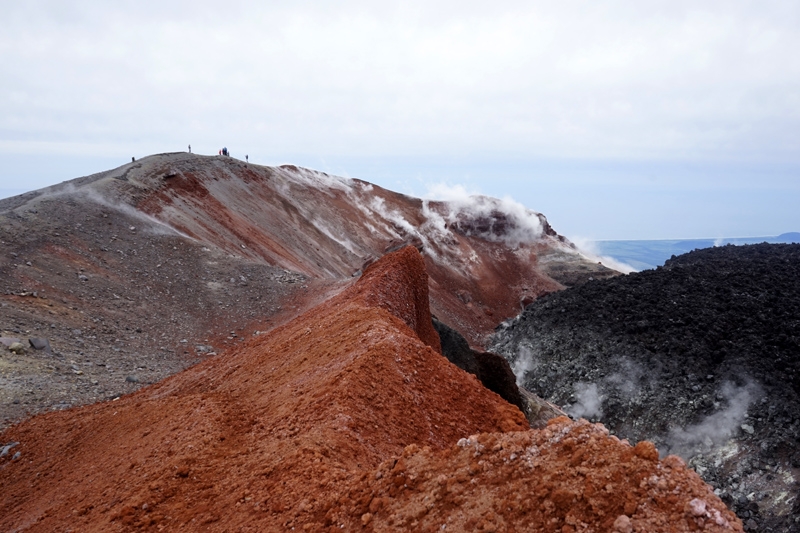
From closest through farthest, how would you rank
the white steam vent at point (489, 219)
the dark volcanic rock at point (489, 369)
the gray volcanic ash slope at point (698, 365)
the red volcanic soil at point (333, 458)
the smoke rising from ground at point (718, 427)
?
the red volcanic soil at point (333, 458) → the dark volcanic rock at point (489, 369) → the gray volcanic ash slope at point (698, 365) → the smoke rising from ground at point (718, 427) → the white steam vent at point (489, 219)

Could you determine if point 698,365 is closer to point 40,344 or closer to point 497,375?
point 497,375

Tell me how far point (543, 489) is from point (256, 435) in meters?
3.76

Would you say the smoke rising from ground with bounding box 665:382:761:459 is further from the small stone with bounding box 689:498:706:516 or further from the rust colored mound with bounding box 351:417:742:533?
the small stone with bounding box 689:498:706:516

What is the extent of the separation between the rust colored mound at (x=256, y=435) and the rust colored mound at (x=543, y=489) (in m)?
0.61

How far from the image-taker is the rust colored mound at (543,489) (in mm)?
Answer: 3508

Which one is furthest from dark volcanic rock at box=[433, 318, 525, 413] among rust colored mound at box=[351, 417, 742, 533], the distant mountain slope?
rust colored mound at box=[351, 417, 742, 533]

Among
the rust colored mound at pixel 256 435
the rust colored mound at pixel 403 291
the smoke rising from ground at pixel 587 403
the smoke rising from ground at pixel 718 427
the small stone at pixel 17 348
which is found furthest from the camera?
the smoke rising from ground at pixel 587 403

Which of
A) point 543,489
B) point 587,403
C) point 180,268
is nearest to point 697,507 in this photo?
point 543,489

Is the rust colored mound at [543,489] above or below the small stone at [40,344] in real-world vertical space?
above

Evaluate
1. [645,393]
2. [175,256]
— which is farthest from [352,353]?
[175,256]

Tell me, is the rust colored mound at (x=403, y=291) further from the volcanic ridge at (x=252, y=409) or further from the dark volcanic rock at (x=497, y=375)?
the dark volcanic rock at (x=497, y=375)

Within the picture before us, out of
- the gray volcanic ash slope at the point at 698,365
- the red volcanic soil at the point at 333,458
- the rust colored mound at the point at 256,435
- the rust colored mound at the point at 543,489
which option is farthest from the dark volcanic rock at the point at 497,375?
the rust colored mound at the point at 543,489

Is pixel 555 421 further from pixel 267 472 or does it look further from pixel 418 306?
pixel 418 306

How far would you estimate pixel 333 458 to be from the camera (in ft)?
18.3
